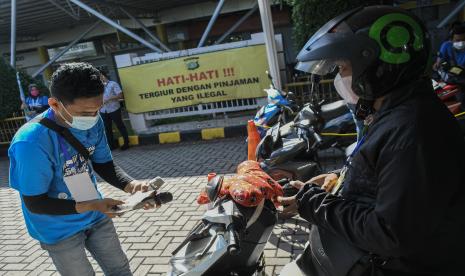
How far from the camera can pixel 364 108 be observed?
143 cm

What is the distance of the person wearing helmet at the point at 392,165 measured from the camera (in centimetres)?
106

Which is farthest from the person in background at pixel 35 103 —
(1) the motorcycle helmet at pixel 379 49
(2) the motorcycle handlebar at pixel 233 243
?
(1) the motorcycle helmet at pixel 379 49

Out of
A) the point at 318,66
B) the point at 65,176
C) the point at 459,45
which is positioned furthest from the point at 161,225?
the point at 459,45

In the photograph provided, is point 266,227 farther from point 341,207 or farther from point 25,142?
point 25,142

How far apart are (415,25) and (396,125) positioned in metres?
0.40

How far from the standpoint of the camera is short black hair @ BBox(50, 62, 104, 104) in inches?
75.2

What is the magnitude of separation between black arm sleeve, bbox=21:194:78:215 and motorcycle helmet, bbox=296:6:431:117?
4.99ft

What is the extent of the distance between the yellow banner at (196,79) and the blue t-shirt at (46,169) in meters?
5.67

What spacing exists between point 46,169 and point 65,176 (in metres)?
0.12

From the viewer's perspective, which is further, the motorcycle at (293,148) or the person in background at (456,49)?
the person in background at (456,49)

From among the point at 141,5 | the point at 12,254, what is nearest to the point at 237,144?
the point at 12,254

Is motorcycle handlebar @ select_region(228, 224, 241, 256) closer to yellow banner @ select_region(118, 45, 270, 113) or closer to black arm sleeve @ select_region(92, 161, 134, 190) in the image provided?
black arm sleeve @ select_region(92, 161, 134, 190)

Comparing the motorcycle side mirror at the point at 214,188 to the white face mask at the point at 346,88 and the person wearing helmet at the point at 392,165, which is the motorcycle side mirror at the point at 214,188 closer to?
the person wearing helmet at the point at 392,165

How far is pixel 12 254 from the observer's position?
4.12 meters
